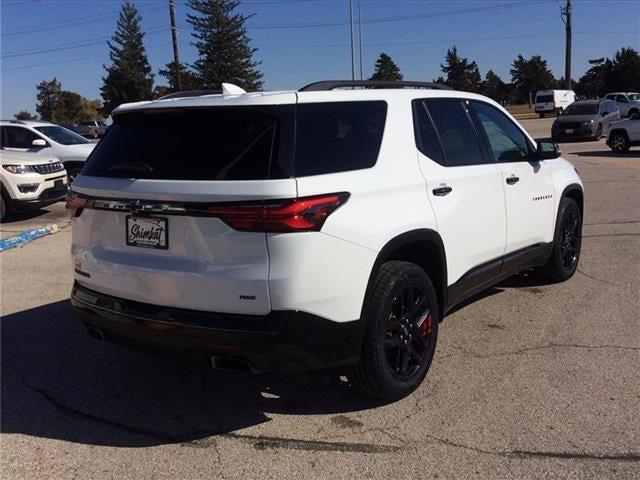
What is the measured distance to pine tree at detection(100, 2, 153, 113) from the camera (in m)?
88.6

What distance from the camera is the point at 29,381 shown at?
171 inches

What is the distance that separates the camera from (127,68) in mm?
88125

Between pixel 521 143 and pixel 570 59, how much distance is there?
5110cm

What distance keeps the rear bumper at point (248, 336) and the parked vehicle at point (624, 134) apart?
19501 millimetres

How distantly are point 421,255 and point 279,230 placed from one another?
4.51 ft

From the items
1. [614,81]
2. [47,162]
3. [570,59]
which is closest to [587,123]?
[47,162]

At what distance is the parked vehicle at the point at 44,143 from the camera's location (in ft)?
44.8

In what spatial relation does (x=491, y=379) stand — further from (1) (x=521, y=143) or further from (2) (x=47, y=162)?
Answer: (2) (x=47, y=162)

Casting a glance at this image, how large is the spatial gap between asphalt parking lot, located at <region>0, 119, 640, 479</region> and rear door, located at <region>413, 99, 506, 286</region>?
2.36 ft

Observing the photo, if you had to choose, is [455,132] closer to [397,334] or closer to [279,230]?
[397,334]

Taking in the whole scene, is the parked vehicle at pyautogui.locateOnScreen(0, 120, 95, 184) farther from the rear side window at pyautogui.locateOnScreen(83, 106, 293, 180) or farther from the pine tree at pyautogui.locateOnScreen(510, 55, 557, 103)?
the pine tree at pyautogui.locateOnScreen(510, 55, 557, 103)

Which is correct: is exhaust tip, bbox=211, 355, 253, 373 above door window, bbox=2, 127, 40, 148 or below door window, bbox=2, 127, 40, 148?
below

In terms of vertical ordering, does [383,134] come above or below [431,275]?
above

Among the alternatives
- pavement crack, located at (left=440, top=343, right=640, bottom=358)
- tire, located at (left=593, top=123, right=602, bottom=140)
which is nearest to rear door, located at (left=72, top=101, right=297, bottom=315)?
pavement crack, located at (left=440, top=343, right=640, bottom=358)
